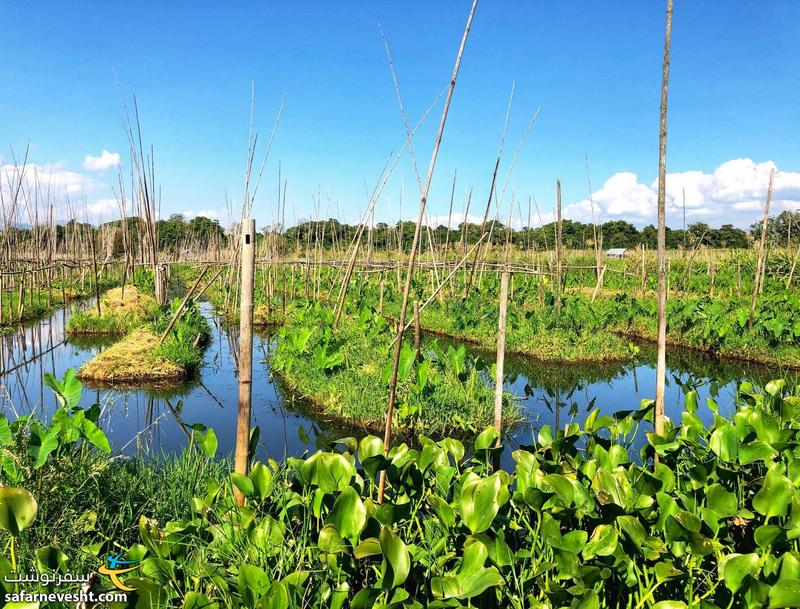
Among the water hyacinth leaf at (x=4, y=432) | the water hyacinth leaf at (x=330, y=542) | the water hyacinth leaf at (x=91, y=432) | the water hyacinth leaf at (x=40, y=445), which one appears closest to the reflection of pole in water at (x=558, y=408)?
the water hyacinth leaf at (x=330, y=542)

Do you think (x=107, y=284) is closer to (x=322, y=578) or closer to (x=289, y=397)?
(x=289, y=397)

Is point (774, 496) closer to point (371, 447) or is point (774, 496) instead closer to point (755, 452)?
point (755, 452)

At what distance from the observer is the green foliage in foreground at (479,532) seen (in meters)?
1.56

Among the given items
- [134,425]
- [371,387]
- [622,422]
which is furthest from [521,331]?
[622,422]

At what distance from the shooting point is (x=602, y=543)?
1676 mm

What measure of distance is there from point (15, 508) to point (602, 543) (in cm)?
167

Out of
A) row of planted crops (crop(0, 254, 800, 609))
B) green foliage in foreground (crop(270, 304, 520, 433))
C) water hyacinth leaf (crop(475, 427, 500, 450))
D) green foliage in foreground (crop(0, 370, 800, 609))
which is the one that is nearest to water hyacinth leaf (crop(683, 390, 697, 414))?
row of planted crops (crop(0, 254, 800, 609))

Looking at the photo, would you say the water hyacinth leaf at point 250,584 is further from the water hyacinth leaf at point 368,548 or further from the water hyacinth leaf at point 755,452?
the water hyacinth leaf at point 755,452

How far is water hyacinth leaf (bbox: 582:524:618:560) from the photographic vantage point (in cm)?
166

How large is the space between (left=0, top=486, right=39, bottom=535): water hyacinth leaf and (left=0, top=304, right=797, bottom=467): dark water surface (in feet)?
6.54

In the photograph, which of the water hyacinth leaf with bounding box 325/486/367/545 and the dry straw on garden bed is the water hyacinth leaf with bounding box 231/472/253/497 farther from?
the dry straw on garden bed

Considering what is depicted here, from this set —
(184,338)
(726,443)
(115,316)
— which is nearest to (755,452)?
(726,443)

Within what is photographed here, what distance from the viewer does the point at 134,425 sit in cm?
497

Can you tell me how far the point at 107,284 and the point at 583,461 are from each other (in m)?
15.9
